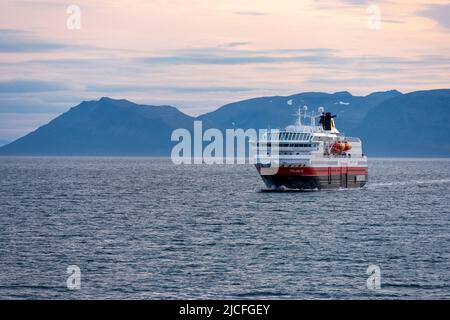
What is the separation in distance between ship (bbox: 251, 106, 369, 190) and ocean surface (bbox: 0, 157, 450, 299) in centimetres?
647

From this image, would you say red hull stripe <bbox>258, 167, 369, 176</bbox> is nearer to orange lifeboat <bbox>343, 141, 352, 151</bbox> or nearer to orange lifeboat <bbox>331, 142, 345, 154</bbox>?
orange lifeboat <bbox>331, 142, 345, 154</bbox>

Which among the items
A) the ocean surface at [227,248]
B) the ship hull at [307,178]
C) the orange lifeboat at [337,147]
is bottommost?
the ocean surface at [227,248]

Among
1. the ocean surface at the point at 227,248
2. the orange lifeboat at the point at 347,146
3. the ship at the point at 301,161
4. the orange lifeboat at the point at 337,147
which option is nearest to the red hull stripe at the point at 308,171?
the ship at the point at 301,161

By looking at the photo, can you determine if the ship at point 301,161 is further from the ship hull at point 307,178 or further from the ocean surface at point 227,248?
the ocean surface at point 227,248

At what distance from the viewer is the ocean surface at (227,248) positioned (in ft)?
127

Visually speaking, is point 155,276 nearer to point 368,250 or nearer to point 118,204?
point 368,250

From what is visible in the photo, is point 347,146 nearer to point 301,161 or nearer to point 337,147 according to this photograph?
point 337,147

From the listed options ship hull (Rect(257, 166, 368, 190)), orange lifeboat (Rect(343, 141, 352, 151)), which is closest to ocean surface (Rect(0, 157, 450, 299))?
ship hull (Rect(257, 166, 368, 190))

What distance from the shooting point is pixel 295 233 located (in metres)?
61.8

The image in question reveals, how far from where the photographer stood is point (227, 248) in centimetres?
5272

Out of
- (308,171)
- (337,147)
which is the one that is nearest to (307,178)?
(308,171)

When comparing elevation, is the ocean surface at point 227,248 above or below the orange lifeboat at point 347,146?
below

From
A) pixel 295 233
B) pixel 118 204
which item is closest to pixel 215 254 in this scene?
pixel 295 233

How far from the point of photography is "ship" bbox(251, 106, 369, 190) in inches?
3942
